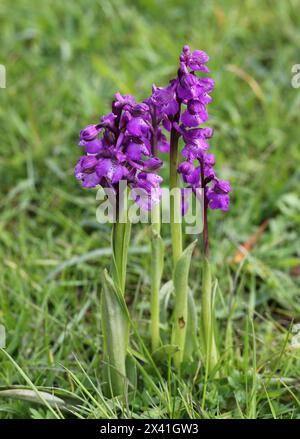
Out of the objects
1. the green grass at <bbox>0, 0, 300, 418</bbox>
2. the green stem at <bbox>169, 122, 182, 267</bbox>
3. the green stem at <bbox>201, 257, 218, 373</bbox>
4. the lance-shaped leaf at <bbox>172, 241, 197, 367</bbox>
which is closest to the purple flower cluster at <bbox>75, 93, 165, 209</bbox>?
the green stem at <bbox>169, 122, 182, 267</bbox>

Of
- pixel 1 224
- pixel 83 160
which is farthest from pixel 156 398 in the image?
pixel 1 224

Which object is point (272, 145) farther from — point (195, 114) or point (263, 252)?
point (195, 114)

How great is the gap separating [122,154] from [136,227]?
1.35 metres

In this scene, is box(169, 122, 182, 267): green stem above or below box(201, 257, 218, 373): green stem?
above

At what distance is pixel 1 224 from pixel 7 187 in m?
0.34

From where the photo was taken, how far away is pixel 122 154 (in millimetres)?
1943

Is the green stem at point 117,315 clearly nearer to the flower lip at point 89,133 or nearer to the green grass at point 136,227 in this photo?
the green grass at point 136,227

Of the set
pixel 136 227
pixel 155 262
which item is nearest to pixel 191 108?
pixel 155 262

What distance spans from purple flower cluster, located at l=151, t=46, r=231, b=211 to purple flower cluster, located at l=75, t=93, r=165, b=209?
0.23 feet

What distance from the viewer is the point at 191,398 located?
221 cm

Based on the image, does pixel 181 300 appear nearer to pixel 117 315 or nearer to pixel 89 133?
pixel 117 315

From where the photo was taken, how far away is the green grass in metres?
2.36

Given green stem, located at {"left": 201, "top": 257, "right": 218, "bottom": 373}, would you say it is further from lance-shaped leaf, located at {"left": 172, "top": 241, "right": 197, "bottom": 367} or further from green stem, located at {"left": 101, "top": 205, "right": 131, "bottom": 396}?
green stem, located at {"left": 101, "top": 205, "right": 131, "bottom": 396}

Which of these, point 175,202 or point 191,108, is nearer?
point 191,108
